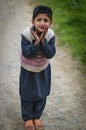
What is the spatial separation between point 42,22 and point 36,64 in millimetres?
527

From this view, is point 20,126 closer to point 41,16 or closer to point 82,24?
point 41,16

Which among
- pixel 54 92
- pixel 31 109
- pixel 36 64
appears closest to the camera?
pixel 36 64

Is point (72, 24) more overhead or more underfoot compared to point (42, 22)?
more underfoot

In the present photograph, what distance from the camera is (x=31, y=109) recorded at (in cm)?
524

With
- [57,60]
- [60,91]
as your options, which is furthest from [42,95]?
[57,60]

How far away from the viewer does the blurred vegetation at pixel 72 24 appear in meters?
A: 8.05

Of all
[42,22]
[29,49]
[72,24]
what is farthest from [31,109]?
[72,24]

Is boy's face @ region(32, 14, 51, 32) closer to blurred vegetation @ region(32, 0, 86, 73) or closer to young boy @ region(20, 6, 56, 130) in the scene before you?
young boy @ region(20, 6, 56, 130)

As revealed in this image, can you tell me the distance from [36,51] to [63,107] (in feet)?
4.97

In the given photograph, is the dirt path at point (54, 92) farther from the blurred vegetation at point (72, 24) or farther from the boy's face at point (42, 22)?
the boy's face at point (42, 22)

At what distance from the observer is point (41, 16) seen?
4707 mm

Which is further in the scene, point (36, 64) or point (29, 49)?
point (36, 64)

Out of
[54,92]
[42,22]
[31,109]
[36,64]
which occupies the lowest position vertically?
[54,92]

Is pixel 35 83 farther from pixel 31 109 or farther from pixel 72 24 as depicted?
pixel 72 24
